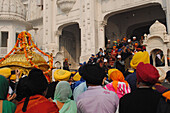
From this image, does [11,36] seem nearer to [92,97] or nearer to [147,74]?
[92,97]

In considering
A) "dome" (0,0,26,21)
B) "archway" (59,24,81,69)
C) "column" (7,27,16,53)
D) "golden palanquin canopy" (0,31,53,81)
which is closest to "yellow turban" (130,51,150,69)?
"golden palanquin canopy" (0,31,53,81)

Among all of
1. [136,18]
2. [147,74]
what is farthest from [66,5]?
[147,74]

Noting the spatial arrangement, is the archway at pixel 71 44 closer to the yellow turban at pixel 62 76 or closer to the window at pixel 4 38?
the window at pixel 4 38

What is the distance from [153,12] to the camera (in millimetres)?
17703

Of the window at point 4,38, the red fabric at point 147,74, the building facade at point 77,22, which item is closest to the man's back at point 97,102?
the red fabric at point 147,74

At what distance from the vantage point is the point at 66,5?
17594 millimetres

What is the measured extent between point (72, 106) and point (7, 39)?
1854 centimetres

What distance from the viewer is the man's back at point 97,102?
219 centimetres

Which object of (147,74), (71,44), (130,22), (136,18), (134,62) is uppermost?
(136,18)

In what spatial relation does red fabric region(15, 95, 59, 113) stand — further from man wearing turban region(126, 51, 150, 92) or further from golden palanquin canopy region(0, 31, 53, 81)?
golden palanquin canopy region(0, 31, 53, 81)

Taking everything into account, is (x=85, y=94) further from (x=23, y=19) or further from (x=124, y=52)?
(x=23, y=19)

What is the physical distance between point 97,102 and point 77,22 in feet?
51.1

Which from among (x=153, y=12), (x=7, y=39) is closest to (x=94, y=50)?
(x=153, y=12)

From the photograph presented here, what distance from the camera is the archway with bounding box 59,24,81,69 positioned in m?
20.5
